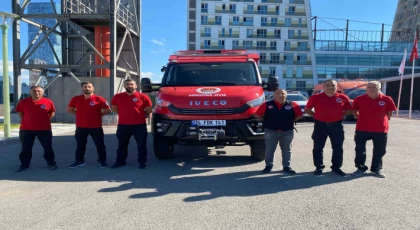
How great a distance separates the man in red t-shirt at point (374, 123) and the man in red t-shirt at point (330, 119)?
273 mm

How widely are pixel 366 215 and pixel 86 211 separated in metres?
3.42

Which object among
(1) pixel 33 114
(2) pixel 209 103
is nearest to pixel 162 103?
(2) pixel 209 103

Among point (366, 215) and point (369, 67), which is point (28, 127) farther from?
point (369, 67)

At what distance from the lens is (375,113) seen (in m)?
5.55

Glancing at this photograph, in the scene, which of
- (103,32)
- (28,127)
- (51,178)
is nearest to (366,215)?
A: (51,178)

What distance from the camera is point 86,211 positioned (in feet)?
13.1

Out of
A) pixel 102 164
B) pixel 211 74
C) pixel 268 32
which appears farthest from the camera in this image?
pixel 268 32

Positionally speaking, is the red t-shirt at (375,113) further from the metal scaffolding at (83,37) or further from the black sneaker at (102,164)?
the metal scaffolding at (83,37)

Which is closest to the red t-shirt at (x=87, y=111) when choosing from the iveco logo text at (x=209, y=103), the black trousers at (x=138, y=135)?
the black trousers at (x=138, y=135)

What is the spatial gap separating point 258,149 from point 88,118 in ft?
11.1

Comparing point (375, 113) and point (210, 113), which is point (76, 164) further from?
point (375, 113)

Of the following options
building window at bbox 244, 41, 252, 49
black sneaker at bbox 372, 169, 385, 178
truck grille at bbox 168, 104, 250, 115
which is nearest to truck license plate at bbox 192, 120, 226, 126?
truck grille at bbox 168, 104, 250, 115

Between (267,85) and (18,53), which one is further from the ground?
(18,53)

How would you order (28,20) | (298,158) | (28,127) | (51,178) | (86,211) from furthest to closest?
(28,20) → (298,158) → (28,127) → (51,178) → (86,211)
